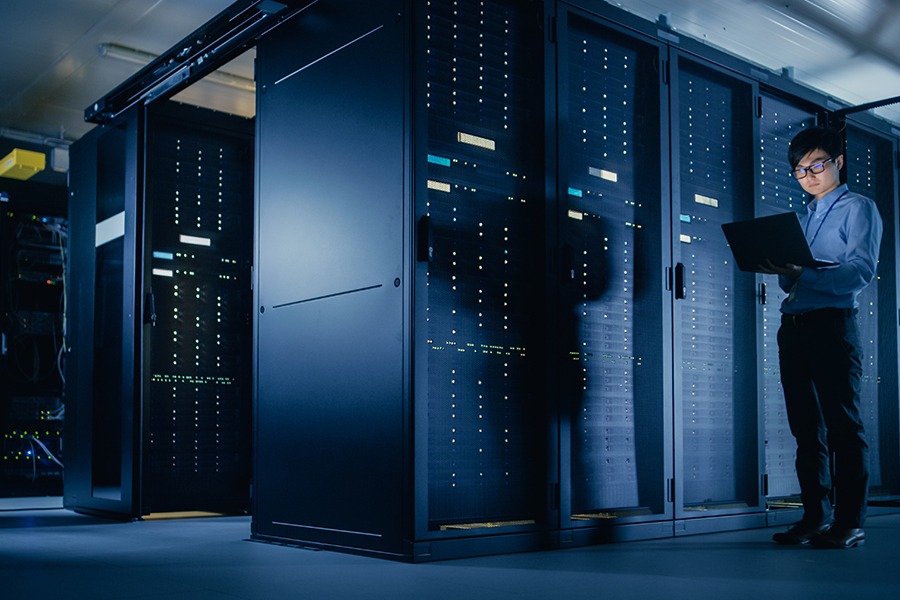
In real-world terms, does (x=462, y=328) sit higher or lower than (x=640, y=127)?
lower

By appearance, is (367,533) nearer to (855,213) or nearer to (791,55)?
(855,213)

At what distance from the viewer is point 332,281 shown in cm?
317

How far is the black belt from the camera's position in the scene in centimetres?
325

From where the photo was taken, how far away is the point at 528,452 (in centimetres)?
316

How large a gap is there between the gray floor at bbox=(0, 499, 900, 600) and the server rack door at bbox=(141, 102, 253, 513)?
41.7 inches

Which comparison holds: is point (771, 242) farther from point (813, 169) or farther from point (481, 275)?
point (481, 275)

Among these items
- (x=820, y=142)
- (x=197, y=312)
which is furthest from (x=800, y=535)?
(x=197, y=312)

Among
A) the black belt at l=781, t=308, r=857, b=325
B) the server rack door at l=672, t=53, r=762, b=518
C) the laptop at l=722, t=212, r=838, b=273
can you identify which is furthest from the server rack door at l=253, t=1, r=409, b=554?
the black belt at l=781, t=308, r=857, b=325

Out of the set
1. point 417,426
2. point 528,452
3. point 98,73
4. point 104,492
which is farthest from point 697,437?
point 98,73

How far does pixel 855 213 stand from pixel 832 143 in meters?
0.29

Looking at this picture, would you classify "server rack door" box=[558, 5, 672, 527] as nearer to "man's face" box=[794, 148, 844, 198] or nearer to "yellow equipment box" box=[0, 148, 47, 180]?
"man's face" box=[794, 148, 844, 198]

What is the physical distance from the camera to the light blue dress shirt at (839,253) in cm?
320

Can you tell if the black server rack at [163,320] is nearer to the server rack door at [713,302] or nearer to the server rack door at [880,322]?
the server rack door at [713,302]

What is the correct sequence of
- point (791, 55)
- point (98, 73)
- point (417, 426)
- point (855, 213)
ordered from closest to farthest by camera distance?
point (417, 426), point (855, 213), point (791, 55), point (98, 73)
